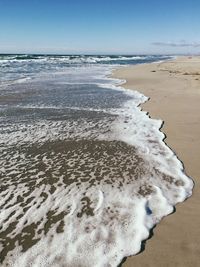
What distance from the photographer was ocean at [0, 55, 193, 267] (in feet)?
13.0

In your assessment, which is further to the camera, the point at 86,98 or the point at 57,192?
the point at 86,98

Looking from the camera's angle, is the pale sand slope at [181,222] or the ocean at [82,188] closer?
the pale sand slope at [181,222]

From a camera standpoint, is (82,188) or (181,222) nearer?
(181,222)

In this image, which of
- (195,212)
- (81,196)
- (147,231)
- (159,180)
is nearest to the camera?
(147,231)

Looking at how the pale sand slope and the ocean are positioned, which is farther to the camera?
the ocean

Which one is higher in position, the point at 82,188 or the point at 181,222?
the point at 181,222

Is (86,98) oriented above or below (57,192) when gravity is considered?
below

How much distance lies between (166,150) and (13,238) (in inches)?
170

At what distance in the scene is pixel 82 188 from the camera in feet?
18.3

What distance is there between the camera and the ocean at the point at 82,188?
3963mm

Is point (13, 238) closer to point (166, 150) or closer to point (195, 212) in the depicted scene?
point (195, 212)

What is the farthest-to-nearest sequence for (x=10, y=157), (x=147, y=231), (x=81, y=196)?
(x=10, y=157)
(x=81, y=196)
(x=147, y=231)

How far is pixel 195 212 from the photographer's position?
4711 millimetres

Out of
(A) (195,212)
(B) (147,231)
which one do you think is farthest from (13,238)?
(A) (195,212)
